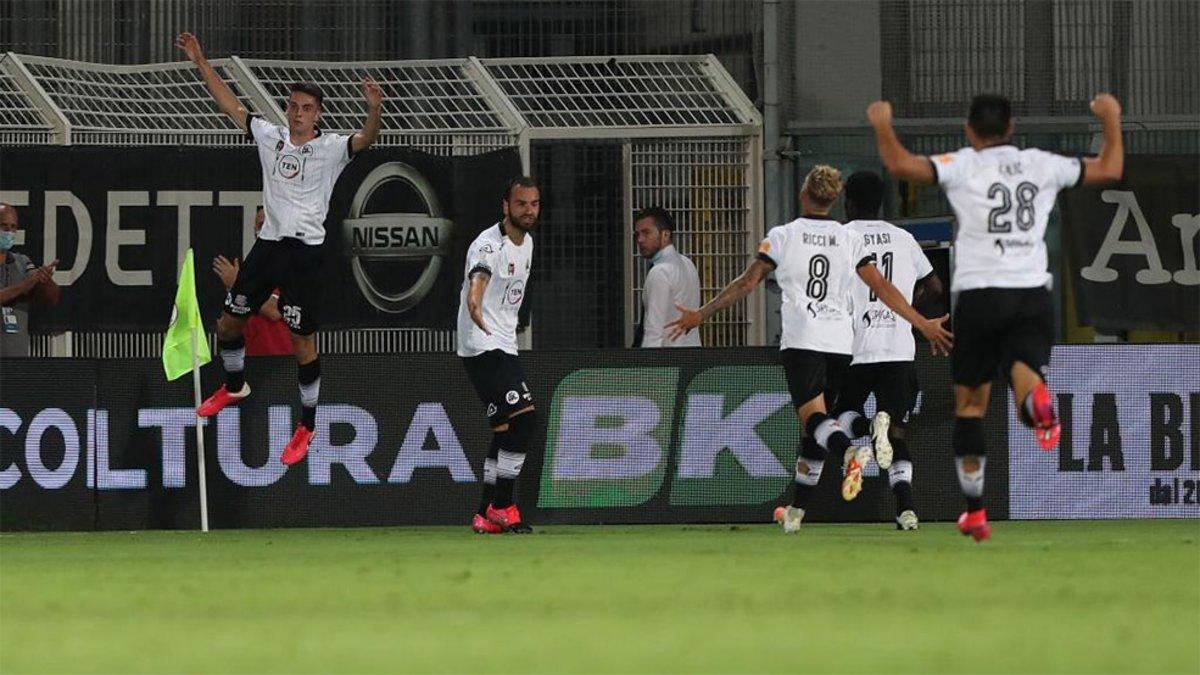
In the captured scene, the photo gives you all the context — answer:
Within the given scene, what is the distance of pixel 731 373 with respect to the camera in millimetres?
14641

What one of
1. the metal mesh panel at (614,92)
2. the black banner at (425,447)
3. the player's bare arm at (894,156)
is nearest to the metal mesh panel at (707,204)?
the metal mesh panel at (614,92)

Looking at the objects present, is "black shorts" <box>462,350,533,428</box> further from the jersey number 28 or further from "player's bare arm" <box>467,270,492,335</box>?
the jersey number 28

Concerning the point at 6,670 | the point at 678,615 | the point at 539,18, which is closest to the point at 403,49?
the point at 539,18

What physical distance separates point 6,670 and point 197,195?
35.5ft

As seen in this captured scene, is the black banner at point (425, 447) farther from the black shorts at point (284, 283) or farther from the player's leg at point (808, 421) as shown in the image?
the player's leg at point (808, 421)

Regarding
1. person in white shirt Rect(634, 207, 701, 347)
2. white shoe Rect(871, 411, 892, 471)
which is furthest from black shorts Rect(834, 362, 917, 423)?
person in white shirt Rect(634, 207, 701, 347)

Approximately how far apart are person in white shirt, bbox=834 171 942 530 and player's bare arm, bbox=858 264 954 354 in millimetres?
536

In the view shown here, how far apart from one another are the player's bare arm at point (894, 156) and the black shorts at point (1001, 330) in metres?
0.62

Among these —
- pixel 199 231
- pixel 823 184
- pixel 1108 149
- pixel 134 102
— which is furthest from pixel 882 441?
pixel 134 102

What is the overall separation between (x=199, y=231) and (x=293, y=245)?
2643 mm

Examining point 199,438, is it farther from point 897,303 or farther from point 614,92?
point 897,303

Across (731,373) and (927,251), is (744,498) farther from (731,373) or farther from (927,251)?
(927,251)

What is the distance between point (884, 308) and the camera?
1352 centimetres

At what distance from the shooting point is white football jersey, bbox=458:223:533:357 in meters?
13.2
